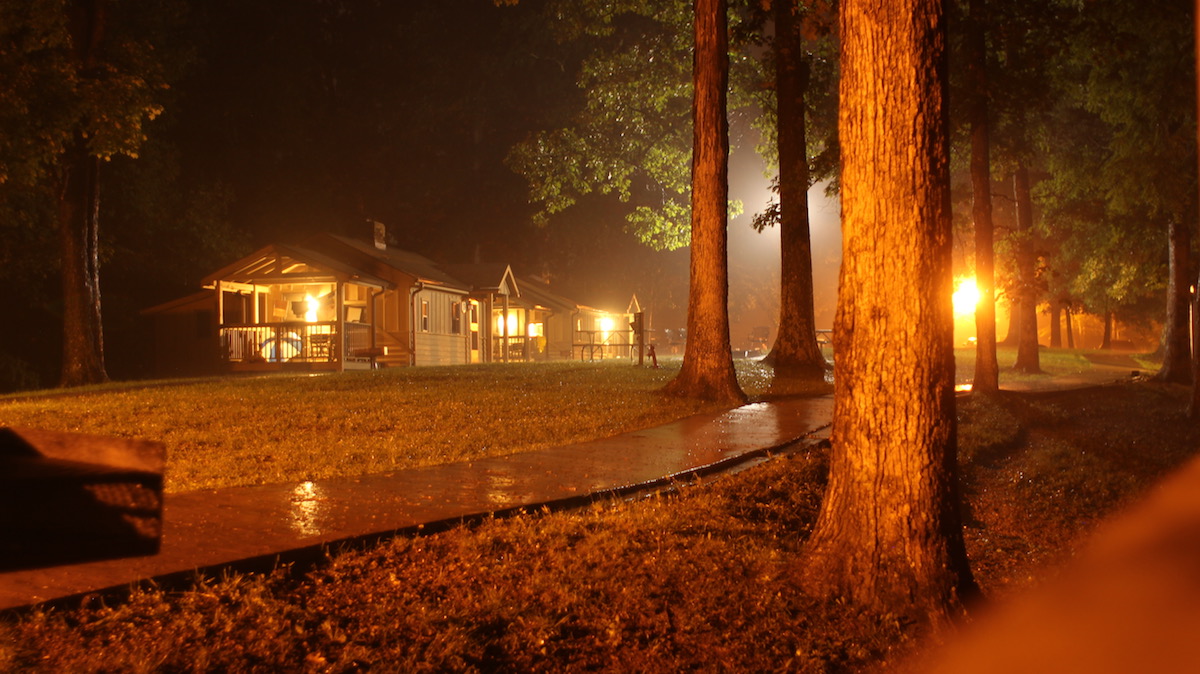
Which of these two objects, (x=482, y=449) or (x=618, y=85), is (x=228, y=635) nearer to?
(x=482, y=449)

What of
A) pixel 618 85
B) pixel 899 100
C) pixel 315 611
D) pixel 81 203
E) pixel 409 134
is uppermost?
pixel 409 134

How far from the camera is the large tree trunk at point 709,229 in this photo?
1396 cm

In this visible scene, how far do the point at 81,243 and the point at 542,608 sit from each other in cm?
2412

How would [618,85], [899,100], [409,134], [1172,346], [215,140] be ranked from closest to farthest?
[899,100]
[1172,346]
[618,85]
[215,140]
[409,134]

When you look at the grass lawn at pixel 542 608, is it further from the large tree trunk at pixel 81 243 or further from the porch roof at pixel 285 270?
the porch roof at pixel 285 270

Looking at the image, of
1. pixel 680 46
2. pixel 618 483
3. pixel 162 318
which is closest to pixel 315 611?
pixel 618 483

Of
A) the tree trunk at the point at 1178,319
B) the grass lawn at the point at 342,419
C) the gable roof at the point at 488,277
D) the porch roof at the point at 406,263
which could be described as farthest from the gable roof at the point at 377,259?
the tree trunk at the point at 1178,319

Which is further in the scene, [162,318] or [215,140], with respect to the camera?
[215,140]

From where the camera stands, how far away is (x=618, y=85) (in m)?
31.2

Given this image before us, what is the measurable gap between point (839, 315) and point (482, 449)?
16.6 ft

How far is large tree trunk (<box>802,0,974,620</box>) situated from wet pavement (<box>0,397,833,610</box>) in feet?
7.95

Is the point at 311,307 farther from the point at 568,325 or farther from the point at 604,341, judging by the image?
the point at 604,341

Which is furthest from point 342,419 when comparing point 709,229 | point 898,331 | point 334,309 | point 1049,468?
point 334,309

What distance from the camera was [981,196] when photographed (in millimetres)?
17297
